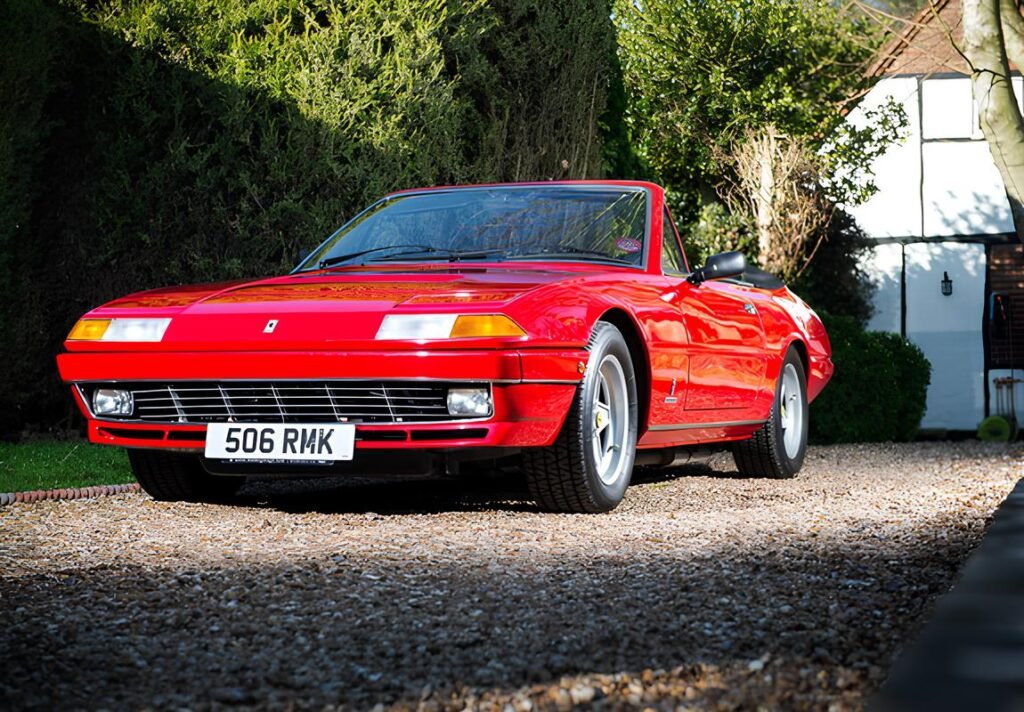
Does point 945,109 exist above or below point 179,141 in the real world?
above

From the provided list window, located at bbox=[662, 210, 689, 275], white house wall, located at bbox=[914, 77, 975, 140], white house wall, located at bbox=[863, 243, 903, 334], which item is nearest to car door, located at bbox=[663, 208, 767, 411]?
window, located at bbox=[662, 210, 689, 275]

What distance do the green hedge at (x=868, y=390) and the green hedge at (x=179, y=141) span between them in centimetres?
527

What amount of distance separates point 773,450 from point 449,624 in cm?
446

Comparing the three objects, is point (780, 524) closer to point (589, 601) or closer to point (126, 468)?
point (589, 601)

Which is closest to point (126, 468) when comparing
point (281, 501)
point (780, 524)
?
point (281, 501)

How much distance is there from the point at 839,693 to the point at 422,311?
2.62 meters

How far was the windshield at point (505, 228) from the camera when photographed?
20.6ft

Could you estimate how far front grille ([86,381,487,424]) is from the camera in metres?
5.01

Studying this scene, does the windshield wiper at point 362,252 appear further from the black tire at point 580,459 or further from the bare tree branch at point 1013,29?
the bare tree branch at point 1013,29

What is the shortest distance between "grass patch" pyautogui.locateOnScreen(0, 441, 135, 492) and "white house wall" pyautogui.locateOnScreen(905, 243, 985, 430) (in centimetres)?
1502

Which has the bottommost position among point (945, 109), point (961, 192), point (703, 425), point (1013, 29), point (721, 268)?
point (703, 425)

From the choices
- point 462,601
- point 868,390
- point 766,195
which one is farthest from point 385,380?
point 766,195

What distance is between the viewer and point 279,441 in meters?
5.15

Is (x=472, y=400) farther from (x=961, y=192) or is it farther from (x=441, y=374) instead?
(x=961, y=192)
